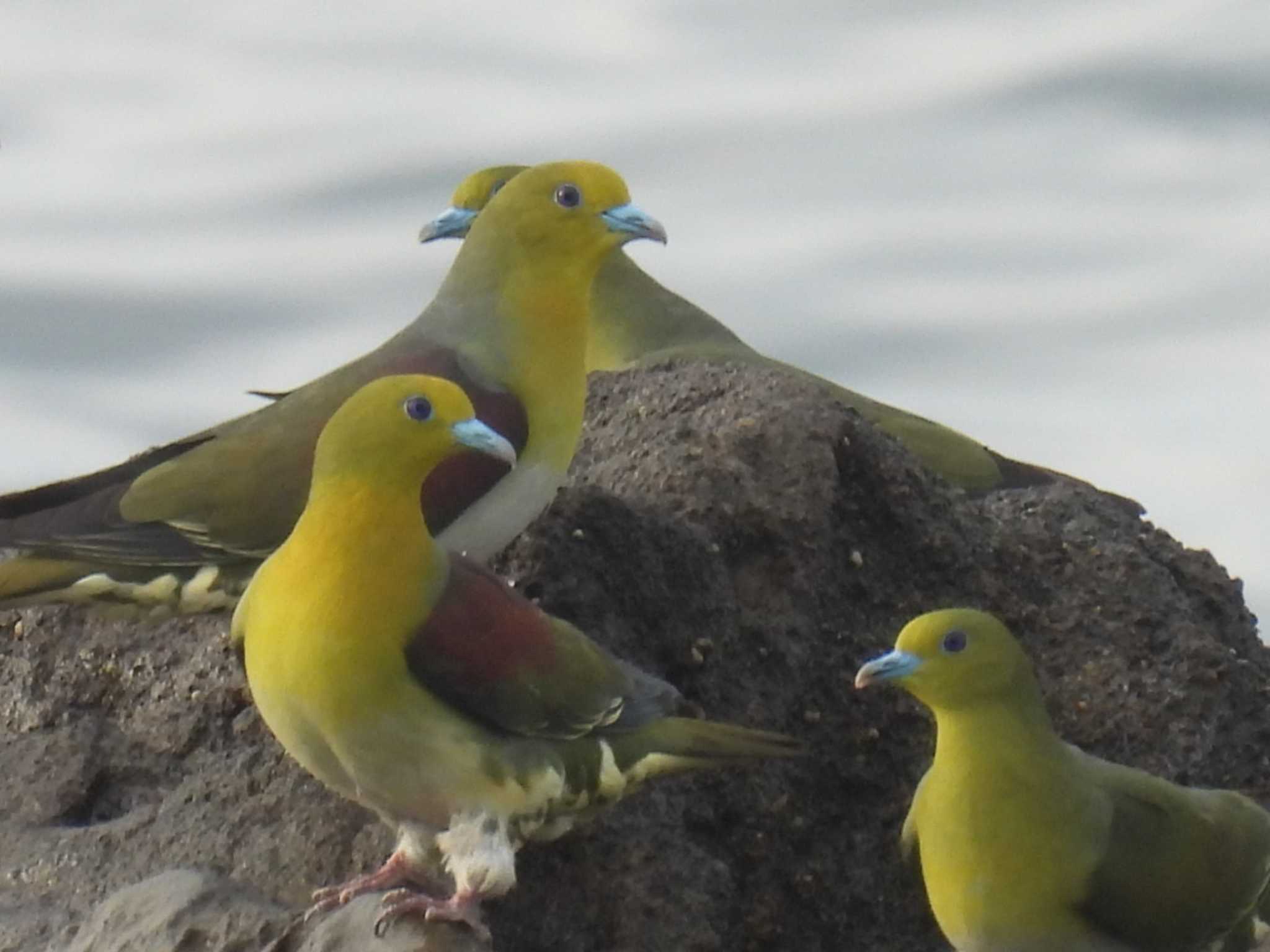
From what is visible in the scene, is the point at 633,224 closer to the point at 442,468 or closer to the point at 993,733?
the point at 442,468

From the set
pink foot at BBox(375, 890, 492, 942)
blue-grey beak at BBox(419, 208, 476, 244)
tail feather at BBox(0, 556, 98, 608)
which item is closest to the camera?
pink foot at BBox(375, 890, 492, 942)

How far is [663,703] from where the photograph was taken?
507 centimetres

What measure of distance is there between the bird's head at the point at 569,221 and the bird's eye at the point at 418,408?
1228 millimetres

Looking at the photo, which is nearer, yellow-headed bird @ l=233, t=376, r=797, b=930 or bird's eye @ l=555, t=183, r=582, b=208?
yellow-headed bird @ l=233, t=376, r=797, b=930

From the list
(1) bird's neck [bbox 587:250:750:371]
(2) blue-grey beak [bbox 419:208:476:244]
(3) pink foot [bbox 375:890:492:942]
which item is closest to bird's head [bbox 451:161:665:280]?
(2) blue-grey beak [bbox 419:208:476:244]

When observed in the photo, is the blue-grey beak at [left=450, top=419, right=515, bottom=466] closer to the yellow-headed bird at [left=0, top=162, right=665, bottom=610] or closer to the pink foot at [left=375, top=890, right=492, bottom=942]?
the yellow-headed bird at [left=0, top=162, right=665, bottom=610]

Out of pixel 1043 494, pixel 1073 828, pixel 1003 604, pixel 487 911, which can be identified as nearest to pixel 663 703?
pixel 487 911

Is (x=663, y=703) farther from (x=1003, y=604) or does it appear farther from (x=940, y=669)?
(x=1003, y=604)

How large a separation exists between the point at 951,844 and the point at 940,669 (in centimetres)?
35

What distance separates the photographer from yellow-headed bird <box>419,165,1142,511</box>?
290 inches

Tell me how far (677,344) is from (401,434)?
359 centimetres

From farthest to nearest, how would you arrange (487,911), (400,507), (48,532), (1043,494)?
(1043,494)
(48,532)
(487,911)
(400,507)

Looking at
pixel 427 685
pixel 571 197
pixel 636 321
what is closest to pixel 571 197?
pixel 571 197

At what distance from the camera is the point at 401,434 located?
16.0 feet
